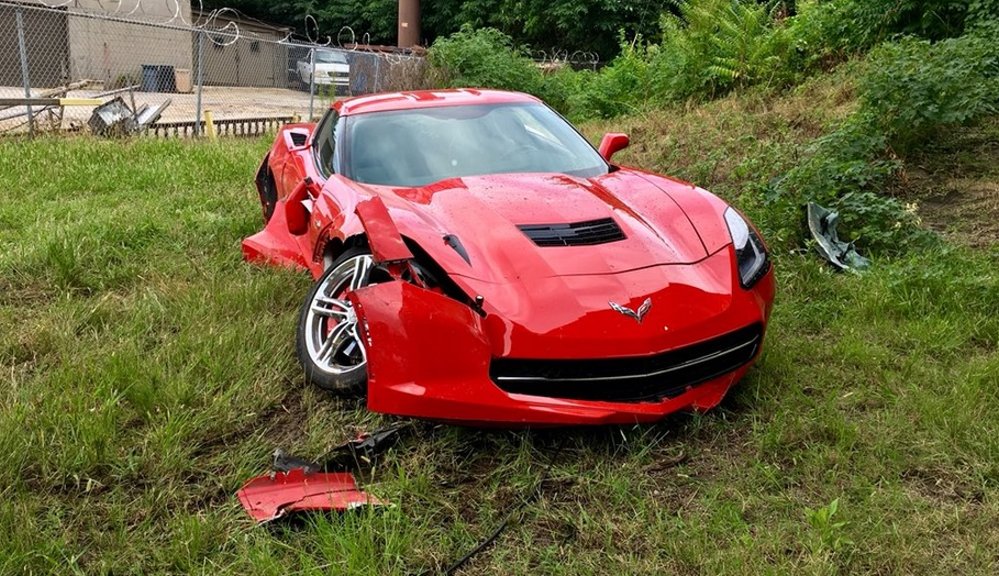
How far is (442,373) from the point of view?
2469mm

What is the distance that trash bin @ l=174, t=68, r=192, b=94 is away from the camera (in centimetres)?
2539

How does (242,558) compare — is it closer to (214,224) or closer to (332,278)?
(332,278)

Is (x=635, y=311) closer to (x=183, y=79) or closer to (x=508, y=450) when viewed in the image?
(x=508, y=450)

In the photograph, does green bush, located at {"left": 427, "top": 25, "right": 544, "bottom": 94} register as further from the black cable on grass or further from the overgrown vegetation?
the black cable on grass

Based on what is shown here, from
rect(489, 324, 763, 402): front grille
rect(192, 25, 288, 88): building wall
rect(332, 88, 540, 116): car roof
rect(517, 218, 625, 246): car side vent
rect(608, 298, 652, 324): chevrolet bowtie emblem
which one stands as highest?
rect(332, 88, 540, 116): car roof

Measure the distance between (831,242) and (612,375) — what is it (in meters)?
2.65

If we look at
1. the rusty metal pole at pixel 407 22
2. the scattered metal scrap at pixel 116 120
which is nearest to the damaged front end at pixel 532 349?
the scattered metal scrap at pixel 116 120

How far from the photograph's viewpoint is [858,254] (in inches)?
177

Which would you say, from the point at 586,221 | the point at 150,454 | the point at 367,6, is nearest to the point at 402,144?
the point at 586,221

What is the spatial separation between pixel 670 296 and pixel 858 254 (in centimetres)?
242

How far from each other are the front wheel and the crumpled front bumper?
18.3 inches

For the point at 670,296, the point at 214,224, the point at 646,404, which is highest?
the point at 670,296

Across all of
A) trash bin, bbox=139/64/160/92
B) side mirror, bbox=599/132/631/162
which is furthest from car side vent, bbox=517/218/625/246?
trash bin, bbox=139/64/160/92

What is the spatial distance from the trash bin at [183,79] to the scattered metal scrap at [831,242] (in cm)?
2472
